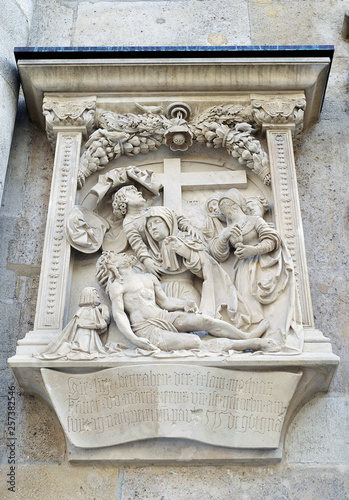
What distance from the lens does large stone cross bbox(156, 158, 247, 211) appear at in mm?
4870

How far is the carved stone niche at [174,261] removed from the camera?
12.5 feet

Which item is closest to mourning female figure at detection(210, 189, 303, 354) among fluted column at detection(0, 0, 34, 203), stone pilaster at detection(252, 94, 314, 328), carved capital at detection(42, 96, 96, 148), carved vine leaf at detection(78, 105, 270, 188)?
stone pilaster at detection(252, 94, 314, 328)

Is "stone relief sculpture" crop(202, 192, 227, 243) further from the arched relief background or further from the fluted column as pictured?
the fluted column

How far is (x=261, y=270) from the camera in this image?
4309mm

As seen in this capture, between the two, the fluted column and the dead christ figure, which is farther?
the fluted column

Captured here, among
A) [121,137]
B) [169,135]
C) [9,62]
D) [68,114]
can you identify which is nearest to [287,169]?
[169,135]

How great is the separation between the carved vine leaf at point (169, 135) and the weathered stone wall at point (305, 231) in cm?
43

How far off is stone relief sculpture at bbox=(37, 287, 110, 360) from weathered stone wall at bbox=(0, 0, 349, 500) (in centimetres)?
42

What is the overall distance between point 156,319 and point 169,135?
1.52 metres

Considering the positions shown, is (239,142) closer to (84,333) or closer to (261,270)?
(261,270)

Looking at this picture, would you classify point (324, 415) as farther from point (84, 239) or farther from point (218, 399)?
point (84, 239)

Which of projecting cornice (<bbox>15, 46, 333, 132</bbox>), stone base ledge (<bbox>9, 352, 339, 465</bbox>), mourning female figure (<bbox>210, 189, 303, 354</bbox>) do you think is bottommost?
stone base ledge (<bbox>9, 352, 339, 465</bbox>)

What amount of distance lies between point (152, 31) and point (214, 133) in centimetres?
141

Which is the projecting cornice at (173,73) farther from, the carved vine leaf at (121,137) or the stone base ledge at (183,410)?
the stone base ledge at (183,410)
